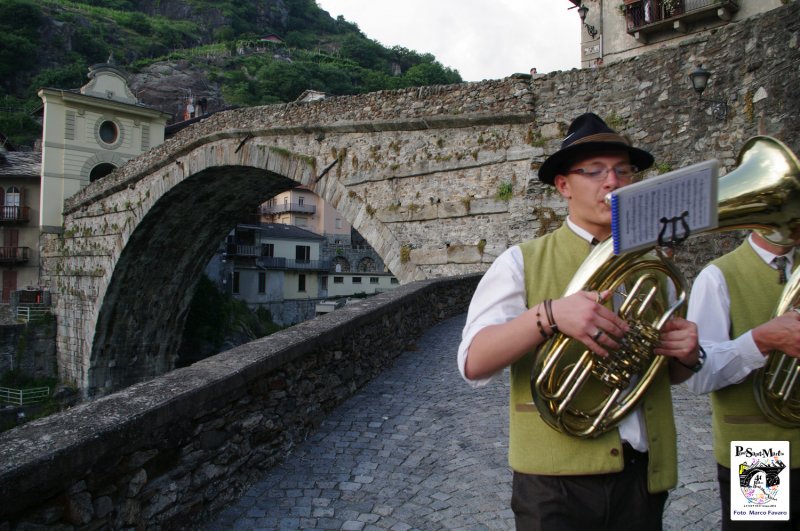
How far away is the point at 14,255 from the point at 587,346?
28831 millimetres

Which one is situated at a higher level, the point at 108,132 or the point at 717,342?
the point at 108,132

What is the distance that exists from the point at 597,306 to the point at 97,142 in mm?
26820

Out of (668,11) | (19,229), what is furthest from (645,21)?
(19,229)

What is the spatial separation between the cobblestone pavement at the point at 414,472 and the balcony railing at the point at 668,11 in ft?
35.4

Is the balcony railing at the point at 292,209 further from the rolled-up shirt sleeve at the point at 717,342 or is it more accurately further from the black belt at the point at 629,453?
the black belt at the point at 629,453

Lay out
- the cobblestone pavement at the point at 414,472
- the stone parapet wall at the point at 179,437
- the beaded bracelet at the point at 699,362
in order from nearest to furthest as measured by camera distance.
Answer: the beaded bracelet at the point at 699,362 < the stone parapet wall at the point at 179,437 < the cobblestone pavement at the point at 414,472

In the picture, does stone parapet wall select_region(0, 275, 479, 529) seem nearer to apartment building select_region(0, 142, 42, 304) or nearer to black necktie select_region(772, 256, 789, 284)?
black necktie select_region(772, 256, 789, 284)

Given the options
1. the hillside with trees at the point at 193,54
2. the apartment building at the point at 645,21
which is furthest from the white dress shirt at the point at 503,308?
the hillside with trees at the point at 193,54

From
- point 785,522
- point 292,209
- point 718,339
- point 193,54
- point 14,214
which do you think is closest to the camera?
point 785,522

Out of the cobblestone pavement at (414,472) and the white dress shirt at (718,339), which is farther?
the cobblestone pavement at (414,472)

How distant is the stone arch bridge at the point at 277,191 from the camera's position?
360 inches

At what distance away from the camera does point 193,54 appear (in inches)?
2544

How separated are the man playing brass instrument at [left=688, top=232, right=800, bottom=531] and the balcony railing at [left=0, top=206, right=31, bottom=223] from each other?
93.3ft

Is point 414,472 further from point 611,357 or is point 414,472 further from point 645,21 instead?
point 645,21
